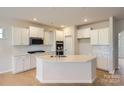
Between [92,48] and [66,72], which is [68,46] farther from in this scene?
[66,72]

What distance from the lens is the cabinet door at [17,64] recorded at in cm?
504

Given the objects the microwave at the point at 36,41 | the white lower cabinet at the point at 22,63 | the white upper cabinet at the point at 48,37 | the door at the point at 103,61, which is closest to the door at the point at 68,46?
the white upper cabinet at the point at 48,37

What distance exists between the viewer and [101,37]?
220 inches

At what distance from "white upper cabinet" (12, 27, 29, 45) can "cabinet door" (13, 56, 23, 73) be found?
0.71m

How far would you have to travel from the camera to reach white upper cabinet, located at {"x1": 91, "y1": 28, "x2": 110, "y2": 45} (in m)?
5.30

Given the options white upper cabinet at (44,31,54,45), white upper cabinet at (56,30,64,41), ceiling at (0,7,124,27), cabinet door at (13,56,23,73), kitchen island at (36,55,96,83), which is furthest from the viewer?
white upper cabinet at (56,30,64,41)

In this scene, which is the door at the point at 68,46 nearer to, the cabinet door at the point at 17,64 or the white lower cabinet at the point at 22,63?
the white lower cabinet at the point at 22,63

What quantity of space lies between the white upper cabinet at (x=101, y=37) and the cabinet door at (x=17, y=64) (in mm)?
3455

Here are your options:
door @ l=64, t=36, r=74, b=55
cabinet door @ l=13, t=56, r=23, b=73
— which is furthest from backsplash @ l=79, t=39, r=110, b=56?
cabinet door @ l=13, t=56, r=23, b=73

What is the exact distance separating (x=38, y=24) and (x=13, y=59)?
97.7 inches

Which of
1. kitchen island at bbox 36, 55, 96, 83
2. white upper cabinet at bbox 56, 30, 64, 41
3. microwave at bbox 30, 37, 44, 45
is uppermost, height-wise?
white upper cabinet at bbox 56, 30, 64, 41

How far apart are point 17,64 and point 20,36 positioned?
125 centimetres

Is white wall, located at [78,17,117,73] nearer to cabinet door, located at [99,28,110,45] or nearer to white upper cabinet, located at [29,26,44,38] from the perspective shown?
cabinet door, located at [99,28,110,45]
